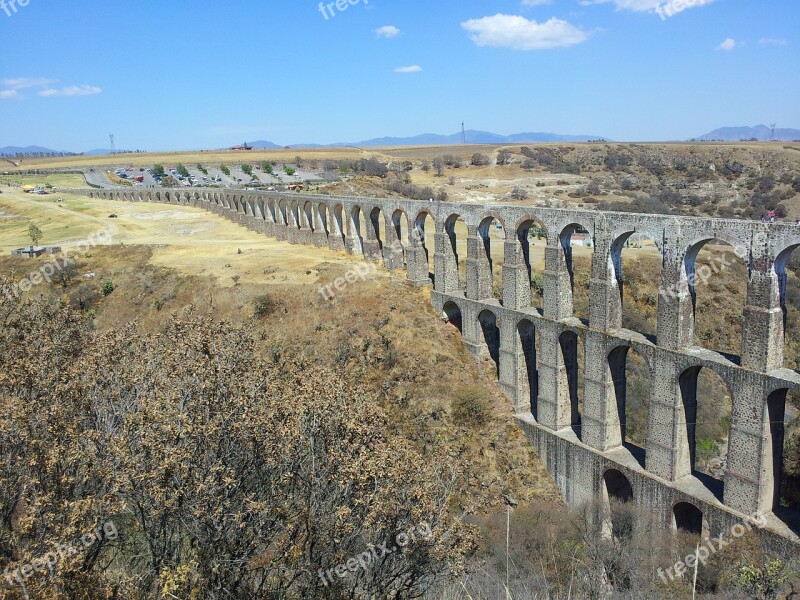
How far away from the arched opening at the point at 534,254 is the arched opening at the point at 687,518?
11754 millimetres

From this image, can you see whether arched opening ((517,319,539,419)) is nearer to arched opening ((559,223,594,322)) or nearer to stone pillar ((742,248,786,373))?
arched opening ((559,223,594,322))

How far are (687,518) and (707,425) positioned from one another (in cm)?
1053

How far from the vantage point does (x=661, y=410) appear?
82.9 feet

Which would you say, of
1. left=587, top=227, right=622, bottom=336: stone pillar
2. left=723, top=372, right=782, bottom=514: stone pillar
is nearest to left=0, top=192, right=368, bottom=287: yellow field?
left=587, top=227, right=622, bottom=336: stone pillar

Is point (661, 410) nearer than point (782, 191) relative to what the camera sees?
Yes

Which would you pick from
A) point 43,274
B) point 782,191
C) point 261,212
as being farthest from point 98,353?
point 782,191

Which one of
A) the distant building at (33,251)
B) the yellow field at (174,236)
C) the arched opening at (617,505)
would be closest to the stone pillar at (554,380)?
the arched opening at (617,505)

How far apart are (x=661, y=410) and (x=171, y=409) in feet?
64.4

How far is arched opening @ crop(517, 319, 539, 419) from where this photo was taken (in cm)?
3319

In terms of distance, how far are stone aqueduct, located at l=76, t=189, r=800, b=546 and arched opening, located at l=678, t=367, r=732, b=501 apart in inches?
5.7

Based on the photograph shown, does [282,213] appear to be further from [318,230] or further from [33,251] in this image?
[33,251]

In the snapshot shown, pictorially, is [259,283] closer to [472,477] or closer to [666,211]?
[472,477]

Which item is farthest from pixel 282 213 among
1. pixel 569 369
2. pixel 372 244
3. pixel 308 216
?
pixel 569 369

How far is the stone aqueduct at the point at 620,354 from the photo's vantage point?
71.7 ft
